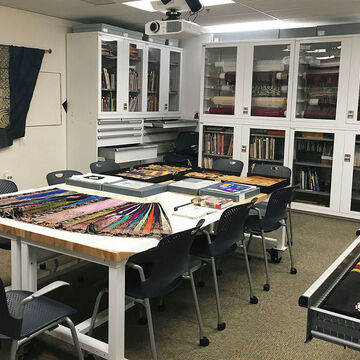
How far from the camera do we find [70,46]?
6.25 meters

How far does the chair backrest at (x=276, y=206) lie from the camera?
372cm

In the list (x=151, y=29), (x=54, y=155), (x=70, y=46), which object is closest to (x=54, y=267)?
(x=151, y=29)

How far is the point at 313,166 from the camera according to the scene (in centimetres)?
641

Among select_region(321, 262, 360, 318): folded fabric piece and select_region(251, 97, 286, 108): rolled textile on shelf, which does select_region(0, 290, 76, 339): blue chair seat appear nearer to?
select_region(321, 262, 360, 318): folded fabric piece

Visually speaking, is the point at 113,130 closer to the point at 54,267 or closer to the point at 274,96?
the point at 274,96

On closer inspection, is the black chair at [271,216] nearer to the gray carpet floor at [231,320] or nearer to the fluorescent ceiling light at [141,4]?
the gray carpet floor at [231,320]

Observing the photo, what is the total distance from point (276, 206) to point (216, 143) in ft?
10.6

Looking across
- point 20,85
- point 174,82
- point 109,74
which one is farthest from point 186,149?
point 20,85

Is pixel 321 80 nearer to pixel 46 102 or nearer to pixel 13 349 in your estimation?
pixel 46 102

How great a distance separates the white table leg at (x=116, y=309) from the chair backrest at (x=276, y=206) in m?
1.68

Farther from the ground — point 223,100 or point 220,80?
point 220,80

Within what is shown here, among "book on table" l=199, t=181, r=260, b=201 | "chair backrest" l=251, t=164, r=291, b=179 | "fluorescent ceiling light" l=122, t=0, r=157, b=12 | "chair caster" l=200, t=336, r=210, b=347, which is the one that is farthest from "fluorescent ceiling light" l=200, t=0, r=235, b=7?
"chair caster" l=200, t=336, r=210, b=347

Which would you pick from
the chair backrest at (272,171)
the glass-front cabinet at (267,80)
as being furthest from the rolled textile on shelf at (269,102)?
the chair backrest at (272,171)

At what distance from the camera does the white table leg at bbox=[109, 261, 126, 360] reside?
2.40 metres
